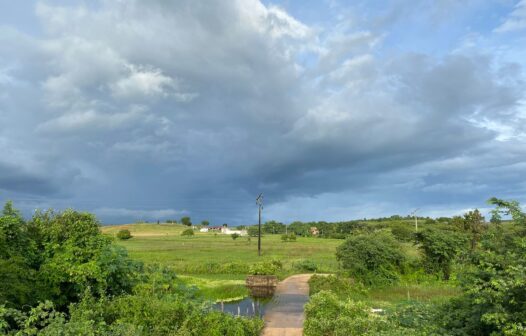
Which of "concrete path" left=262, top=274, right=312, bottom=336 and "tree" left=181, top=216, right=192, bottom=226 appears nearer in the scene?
"concrete path" left=262, top=274, right=312, bottom=336

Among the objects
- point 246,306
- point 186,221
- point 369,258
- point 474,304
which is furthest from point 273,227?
point 474,304

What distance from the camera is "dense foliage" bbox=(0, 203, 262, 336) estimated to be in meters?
11.7

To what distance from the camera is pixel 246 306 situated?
23.0 meters

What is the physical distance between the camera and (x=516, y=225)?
8.65 m

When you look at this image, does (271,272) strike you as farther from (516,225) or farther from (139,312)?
(516,225)

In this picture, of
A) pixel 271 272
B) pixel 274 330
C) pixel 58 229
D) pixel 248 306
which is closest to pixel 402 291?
pixel 271 272

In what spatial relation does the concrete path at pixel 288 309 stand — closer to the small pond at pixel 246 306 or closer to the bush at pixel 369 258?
the small pond at pixel 246 306

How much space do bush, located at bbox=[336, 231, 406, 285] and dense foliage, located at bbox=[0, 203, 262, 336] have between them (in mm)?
16512

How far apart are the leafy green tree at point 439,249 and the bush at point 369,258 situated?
12.6ft

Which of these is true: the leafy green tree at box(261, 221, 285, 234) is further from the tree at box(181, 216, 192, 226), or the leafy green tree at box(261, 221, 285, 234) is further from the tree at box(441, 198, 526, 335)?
the tree at box(441, 198, 526, 335)

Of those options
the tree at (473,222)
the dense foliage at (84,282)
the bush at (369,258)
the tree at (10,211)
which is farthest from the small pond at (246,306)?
the tree at (473,222)

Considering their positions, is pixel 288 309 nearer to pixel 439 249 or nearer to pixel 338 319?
pixel 338 319

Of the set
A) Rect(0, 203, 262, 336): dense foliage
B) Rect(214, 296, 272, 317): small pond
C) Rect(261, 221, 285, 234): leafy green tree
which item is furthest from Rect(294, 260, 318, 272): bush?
Rect(261, 221, 285, 234): leafy green tree

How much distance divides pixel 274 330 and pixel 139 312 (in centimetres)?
621
